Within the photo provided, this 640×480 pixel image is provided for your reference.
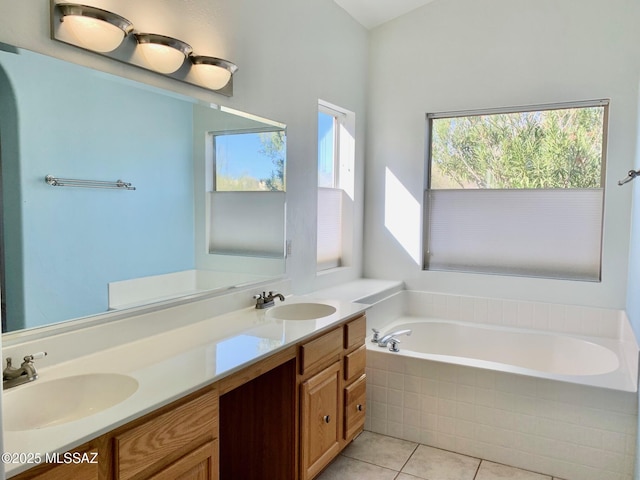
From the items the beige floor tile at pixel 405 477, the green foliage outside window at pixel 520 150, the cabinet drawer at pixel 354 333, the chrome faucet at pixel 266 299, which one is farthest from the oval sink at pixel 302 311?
the green foliage outside window at pixel 520 150

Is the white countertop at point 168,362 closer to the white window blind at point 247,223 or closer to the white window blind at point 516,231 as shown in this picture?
the white window blind at point 247,223

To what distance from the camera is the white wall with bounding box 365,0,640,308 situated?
3.15m

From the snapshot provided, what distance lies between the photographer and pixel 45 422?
4.46ft

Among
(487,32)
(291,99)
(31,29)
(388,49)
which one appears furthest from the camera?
(388,49)

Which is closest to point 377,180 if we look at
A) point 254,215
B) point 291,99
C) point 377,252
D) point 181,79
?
point 377,252

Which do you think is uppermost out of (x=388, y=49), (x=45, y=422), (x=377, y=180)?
(x=388, y=49)

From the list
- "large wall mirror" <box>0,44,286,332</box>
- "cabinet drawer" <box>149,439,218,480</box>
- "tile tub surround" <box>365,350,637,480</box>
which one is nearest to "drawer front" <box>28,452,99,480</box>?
"cabinet drawer" <box>149,439,218,480</box>

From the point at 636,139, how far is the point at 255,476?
3.01 meters

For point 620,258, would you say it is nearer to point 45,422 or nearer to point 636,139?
point 636,139

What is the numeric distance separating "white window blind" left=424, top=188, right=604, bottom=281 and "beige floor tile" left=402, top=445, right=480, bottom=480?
59.4 inches

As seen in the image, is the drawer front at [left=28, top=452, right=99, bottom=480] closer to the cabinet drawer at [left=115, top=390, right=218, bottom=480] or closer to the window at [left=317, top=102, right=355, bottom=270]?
the cabinet drawer at [left=115, top=390, right=218, bottom=480]

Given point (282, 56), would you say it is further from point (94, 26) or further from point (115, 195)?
point (115, 195)

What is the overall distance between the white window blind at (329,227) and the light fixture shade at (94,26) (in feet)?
6.63

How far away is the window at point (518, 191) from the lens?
10.9 ft
